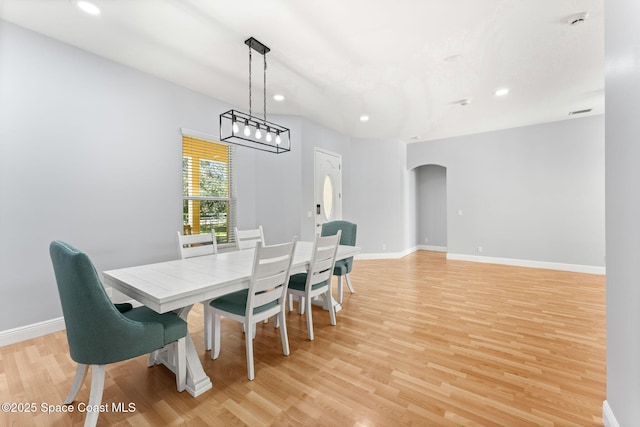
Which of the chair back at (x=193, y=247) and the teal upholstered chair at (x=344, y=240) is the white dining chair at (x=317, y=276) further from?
the chair back at (x=193, y=247)

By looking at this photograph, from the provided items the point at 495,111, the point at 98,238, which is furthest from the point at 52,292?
the point at 495,111

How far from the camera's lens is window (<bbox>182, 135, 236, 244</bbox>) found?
3781 mm

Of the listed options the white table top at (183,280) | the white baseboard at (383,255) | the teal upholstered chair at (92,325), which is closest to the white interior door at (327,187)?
the white baseboard at (383,255)

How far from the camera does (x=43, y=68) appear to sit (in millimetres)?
2607

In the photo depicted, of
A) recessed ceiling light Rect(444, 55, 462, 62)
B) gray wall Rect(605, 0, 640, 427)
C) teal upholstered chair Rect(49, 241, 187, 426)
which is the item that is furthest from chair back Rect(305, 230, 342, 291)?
recessed ceiling light Rect(444, 55, 462, 62)

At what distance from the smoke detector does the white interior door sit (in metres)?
3.75

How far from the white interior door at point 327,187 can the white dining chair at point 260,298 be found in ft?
10.1

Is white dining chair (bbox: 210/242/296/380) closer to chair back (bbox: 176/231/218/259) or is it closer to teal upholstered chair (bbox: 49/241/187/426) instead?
teal upholstered chair (bbox: 49/241/187/426)

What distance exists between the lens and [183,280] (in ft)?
5.98

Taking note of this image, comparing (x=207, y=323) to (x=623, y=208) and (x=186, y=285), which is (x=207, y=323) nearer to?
(x=186, y=285)

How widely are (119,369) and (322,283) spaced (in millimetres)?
1794

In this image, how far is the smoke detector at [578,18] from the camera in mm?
2287

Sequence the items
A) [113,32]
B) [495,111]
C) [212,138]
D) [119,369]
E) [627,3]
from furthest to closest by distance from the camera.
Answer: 1. [495,111]
2. [212,138]
3. [113,32]
4. [119,369]
5. [627,3]

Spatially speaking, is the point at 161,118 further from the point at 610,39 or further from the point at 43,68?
the point at 610,39
